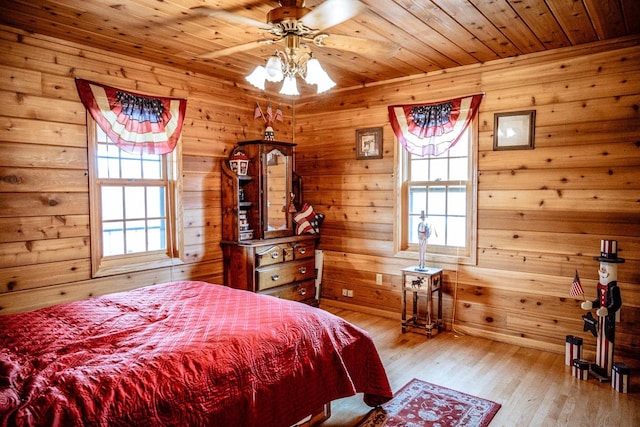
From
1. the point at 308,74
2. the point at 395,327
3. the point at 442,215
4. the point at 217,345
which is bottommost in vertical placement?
the point at 395,327

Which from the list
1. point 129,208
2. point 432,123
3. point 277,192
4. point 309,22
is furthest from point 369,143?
point 309,22

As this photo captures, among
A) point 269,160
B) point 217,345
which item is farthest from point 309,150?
point 217,345

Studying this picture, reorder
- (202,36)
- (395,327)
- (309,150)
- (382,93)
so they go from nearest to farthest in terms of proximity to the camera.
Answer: (202,36), (395,327), (382,93), (309,150)

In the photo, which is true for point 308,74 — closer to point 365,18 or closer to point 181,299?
point 365,18

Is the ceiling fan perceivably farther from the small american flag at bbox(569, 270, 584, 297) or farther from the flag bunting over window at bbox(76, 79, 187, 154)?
the small american flag at bbox(569, 270, 584, 297)

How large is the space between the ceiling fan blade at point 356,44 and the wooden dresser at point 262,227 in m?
1.99

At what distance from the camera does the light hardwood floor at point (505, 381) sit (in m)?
2.46

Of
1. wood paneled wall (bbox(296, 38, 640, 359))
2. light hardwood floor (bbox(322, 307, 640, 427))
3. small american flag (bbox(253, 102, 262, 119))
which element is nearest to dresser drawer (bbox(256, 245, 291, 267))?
wood paneled wall (bbox(296, 38, 640, 359))

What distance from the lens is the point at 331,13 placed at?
72.4 inches

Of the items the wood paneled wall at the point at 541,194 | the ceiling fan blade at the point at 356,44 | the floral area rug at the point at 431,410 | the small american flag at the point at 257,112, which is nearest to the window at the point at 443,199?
the wood paneled wall at the point at 541,194

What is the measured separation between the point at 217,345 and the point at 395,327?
2.52m

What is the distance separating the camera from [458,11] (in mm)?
2613

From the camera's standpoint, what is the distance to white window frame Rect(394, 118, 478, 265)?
12.4 ft

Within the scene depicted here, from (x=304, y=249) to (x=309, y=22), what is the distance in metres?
2.84
